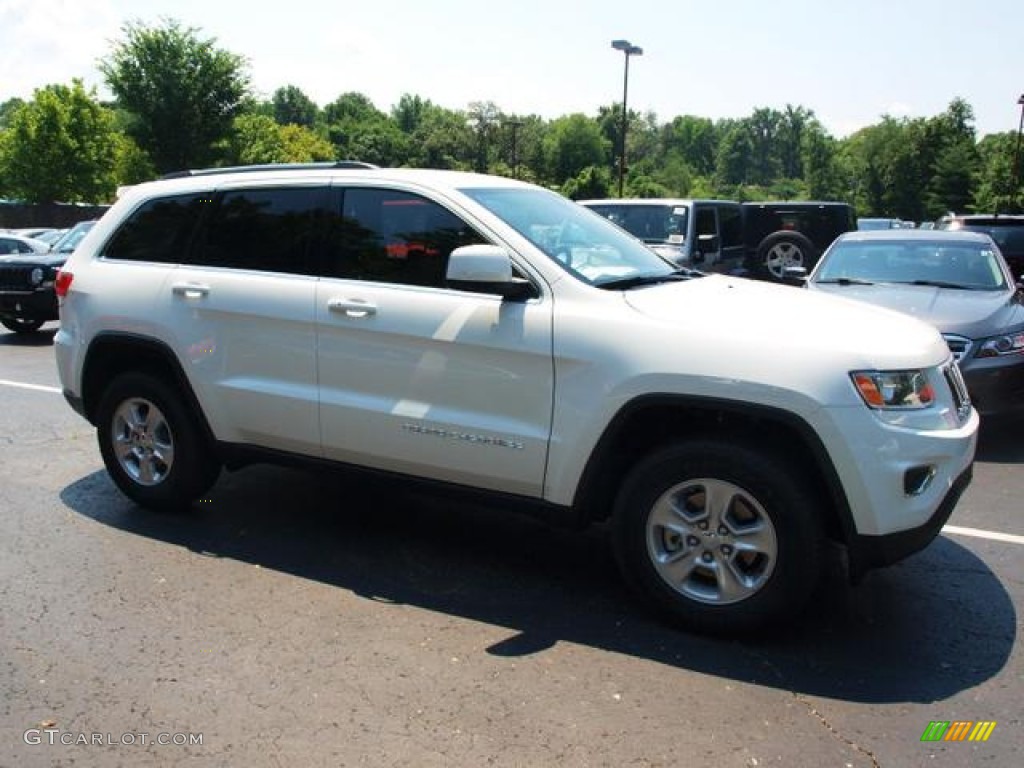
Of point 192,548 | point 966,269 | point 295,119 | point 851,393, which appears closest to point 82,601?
point 192,548

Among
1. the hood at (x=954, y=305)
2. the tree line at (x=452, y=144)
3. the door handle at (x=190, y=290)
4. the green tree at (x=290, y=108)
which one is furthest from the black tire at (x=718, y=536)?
the green tree at (x=290, y=108)

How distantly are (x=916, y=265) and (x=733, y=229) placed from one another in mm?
6104

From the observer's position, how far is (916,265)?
8031 mm

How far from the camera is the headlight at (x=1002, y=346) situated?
261 inches

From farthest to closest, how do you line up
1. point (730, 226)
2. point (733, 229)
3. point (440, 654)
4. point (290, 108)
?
1. point (290, 108)
2. point (733, 229)
3. point (730, 226)
4. point (440, 654)

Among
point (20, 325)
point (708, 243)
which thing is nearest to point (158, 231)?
point (708, 243)

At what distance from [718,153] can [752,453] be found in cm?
19589

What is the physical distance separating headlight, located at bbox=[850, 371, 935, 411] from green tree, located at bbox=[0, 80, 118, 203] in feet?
158

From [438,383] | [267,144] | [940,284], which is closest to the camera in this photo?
[438,383]

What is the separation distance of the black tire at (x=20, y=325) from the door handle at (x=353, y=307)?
35.6ft

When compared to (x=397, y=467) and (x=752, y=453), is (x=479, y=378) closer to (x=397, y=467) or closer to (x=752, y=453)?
(x=397, y=467)

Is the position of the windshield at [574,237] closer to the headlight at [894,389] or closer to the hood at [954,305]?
the headlight at [894,389]

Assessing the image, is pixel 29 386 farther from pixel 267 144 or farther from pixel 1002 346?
pixel 267 144

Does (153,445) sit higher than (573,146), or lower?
lower
